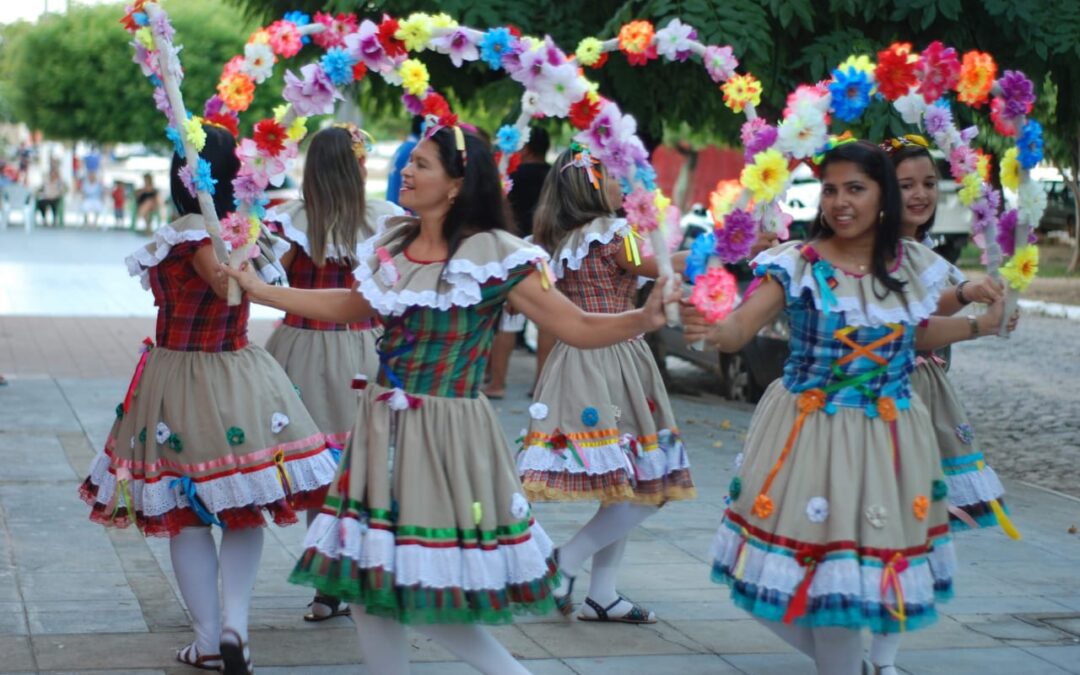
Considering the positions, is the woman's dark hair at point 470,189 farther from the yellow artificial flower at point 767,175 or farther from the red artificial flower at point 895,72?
the red artificial flower at point 895,72

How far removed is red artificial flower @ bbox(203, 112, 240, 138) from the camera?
17.9 feet

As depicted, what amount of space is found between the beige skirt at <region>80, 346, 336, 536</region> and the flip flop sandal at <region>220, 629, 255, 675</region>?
39 centimetres

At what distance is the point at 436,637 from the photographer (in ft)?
14.3

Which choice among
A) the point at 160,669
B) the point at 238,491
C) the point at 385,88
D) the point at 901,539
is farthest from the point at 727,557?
the point at 385,88

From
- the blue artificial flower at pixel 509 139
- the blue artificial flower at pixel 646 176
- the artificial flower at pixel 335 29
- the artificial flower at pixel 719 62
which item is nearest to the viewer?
the blue artificial flower at pixel 646 176

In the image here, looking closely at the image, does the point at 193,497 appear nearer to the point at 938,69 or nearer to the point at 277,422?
the point at 277,422

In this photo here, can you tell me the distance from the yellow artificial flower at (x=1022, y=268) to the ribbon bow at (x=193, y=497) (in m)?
2.69

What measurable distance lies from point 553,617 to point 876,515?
1979 mm

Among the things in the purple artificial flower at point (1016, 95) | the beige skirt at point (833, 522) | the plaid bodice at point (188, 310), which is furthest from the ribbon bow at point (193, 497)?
the purple artificial flower at point (1016, 95)

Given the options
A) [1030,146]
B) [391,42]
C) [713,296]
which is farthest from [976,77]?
[391,42]

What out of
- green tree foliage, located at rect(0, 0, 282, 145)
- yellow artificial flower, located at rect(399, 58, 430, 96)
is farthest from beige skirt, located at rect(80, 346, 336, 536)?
green tree foliage, located at rect(0, 0, 282, 145)

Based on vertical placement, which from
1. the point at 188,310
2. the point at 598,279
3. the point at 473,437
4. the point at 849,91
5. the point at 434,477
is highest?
the point at 849,91

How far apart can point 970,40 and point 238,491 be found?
6.56 metres

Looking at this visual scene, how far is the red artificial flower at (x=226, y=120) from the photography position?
17.9ft
